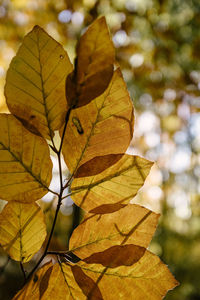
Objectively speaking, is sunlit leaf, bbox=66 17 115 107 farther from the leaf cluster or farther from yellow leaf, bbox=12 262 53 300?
yellow leaf, bbox=12 262 53 300

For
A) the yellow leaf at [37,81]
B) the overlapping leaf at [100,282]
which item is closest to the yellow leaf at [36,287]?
the overlapping leaf at [100,282]

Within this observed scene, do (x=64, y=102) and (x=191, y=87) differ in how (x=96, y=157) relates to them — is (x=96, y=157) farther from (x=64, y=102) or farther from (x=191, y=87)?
(x=191, y=87)

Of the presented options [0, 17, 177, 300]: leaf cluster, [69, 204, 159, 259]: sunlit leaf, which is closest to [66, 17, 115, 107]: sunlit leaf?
[0, 17, 177, 300]: leaf cluster

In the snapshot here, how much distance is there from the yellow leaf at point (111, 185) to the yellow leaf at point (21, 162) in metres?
0.03

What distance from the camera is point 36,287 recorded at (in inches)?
8.8

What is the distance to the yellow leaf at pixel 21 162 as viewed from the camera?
0.19 m

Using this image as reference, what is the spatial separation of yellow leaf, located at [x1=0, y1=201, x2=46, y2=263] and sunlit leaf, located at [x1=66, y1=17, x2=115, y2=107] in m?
0.11

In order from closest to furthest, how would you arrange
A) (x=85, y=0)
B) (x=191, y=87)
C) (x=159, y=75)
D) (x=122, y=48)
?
(x=85, y=0), (x=122, y=48), (x=191, y=87), (x=159, y=75)

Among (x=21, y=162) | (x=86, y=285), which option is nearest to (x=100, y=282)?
(x=86, y=285)

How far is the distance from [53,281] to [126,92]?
0.57ft

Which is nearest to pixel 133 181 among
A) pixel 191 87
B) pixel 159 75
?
pixel 191 87

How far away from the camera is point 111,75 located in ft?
0.63

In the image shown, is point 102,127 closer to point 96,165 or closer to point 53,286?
point 96,165

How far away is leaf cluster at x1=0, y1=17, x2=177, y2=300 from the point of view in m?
0.19
